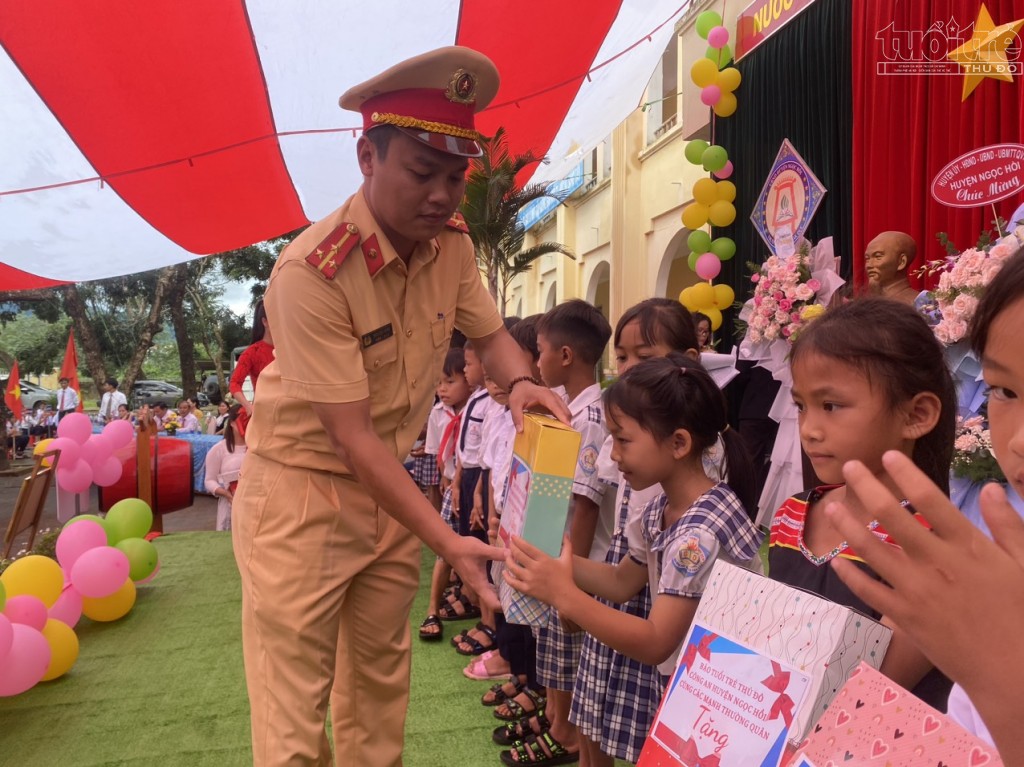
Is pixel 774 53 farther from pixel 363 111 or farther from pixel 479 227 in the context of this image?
pixel 363 111

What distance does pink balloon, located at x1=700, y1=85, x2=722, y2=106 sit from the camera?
6969 millimetres

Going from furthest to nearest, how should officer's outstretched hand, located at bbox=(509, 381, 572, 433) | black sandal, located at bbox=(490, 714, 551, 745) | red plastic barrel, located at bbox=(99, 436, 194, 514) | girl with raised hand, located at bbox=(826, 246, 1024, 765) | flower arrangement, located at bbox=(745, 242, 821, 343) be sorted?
red plastic barrel, located at bbox=(99, 436, 194, 514), flower arrangement, located at bbox=(745, 242, 821, 343), black sandal, located at bbox=(490, 714, 551, 745), officer's outstretched hand, located at bbox=(509, 381, 572, 433), girl with raised hand, located at bbox=(826, 246, 1024, 765)

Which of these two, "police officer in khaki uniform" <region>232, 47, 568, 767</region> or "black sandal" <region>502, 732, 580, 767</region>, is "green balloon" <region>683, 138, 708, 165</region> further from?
"black sandal" <region>502, 732, 580, 767</region>

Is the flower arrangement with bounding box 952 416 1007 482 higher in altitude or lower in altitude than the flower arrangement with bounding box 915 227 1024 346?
lower

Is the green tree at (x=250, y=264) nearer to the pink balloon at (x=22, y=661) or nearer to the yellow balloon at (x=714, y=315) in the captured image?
the yellow balloon at (x=714, y=315)

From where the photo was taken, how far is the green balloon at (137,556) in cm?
394

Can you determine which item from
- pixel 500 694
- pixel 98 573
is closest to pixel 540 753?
pixel 500 694

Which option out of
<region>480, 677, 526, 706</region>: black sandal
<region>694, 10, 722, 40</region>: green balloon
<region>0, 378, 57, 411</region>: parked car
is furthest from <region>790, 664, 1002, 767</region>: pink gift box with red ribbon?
<region>0, 378, 57, 411</region>: parked car

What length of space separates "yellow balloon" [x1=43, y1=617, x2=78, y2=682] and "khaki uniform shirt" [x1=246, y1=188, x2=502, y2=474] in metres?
2.02

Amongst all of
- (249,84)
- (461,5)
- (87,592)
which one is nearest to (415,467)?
(87,592)

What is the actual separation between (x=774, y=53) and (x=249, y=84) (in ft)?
16.3

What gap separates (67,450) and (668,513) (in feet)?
14.9

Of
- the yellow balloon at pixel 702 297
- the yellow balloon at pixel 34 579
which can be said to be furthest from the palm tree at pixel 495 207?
the yellow balloon at pixel 34 579

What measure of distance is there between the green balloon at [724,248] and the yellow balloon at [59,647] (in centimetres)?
611
